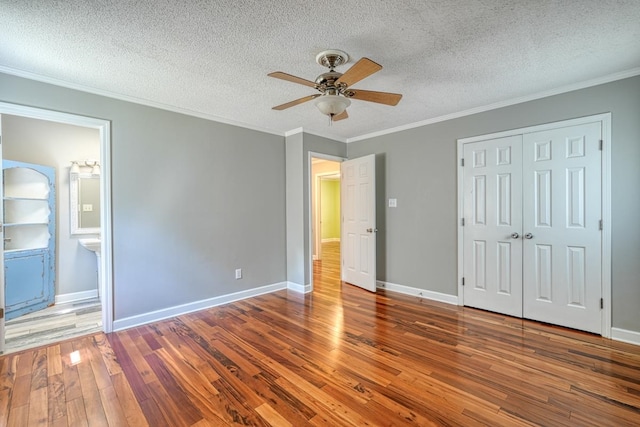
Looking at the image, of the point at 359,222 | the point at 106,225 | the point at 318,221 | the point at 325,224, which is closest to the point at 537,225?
the point at 359,222

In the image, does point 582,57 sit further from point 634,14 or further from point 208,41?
point 208,41

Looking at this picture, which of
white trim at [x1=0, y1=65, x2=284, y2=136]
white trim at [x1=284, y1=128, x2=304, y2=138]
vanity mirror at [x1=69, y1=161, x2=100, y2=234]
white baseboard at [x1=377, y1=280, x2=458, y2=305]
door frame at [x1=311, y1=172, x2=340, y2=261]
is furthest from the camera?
door frame at [x1=311, y1=172, x2=340, y2=261]

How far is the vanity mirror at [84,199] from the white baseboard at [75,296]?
2.81 feet

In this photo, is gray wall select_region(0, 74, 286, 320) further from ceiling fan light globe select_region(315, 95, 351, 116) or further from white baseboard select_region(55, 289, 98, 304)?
ceiling fan light globe select_region(315, 95, 351, 116)

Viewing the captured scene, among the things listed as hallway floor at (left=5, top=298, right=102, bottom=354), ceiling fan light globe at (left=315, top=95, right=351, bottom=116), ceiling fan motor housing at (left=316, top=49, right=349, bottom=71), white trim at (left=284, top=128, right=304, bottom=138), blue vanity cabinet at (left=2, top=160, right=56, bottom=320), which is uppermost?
white trim at (left=284, top=128, right=304, bottom=138)

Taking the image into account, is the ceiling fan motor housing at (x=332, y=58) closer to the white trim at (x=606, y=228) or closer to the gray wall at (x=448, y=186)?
the gray wall at (x=448, y=186)

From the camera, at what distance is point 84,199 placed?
13.1ft

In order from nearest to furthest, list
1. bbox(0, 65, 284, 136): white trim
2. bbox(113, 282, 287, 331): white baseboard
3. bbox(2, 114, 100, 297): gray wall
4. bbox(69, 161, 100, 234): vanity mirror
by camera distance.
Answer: bbox(0, 65, 284, 136): white trim → bbox(113, 282, 287, 331): white baseboard → bbox(2, 114, 100, 297): gray wall → bbox(69, 161, 100, 234): vanity mirror

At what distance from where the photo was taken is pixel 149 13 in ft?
5.69

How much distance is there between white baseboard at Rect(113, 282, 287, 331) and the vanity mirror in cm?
179

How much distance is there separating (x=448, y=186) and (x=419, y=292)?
153 cm

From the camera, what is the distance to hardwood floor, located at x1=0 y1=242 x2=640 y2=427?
1722 mm

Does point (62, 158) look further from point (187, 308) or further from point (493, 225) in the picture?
point (493, 225)

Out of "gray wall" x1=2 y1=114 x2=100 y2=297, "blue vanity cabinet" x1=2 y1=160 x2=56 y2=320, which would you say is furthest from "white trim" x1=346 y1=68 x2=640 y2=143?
"blue vanity cabinet" x1=2 y1=160 x2=56 y2=320
